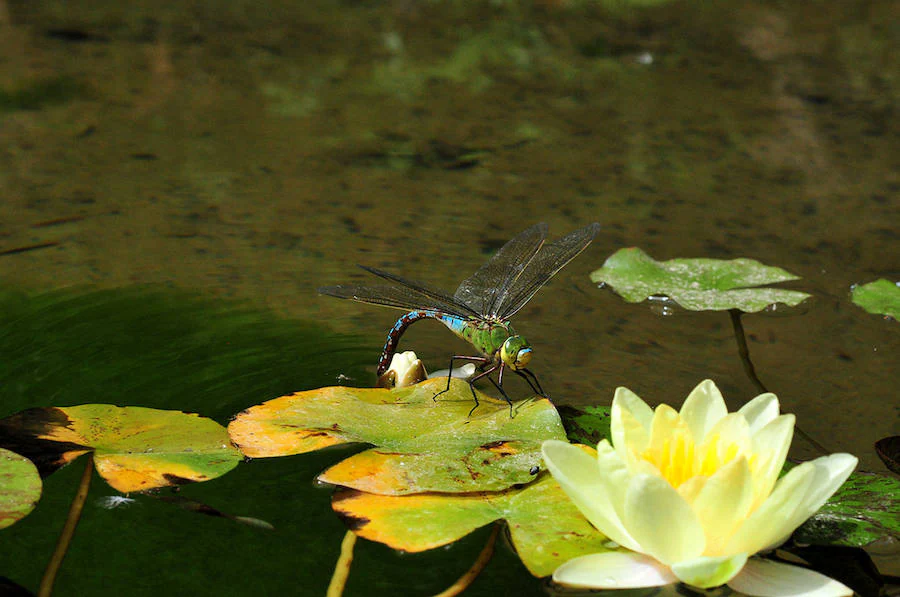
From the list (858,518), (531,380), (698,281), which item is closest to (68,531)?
(531,380)

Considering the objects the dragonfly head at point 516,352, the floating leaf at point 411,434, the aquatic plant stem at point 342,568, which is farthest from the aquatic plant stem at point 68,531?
the dragonfly head at point 516,352

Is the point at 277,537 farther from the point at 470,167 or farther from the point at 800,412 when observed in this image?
the point at 470,167

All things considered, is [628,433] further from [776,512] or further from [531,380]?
[531,380]

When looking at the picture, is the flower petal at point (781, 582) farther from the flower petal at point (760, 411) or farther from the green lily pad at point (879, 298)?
the green lily pad at point (879, 298)

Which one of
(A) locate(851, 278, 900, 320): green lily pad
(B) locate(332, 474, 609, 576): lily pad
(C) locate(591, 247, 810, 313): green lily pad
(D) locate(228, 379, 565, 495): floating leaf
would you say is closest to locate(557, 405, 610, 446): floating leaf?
(D) locate(228, 379, 565, 495): floating leaf

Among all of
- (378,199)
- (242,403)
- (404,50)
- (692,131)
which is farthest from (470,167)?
(242,403)

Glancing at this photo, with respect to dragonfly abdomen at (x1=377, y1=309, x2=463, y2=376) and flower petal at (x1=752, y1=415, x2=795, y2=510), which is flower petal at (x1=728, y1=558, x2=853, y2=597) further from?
dragonfly abdomen at (x1=377, y1=309, x2=463, y2=376)
